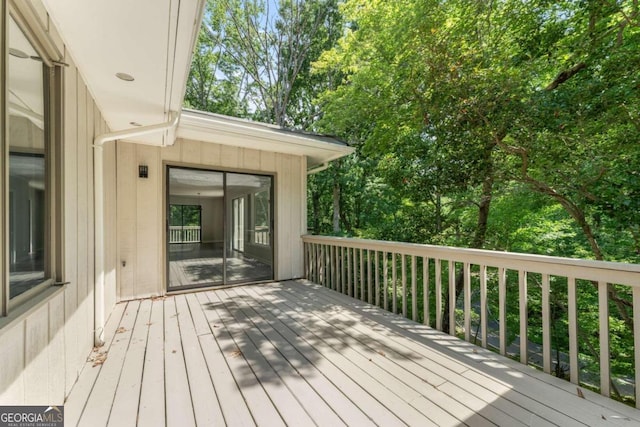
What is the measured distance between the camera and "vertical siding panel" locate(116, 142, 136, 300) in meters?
3.92

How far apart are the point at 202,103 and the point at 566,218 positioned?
1390 cm

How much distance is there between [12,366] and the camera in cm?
119

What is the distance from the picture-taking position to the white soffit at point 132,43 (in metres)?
1.46

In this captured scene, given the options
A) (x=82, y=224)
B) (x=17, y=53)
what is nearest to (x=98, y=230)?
(x=82, y=224)

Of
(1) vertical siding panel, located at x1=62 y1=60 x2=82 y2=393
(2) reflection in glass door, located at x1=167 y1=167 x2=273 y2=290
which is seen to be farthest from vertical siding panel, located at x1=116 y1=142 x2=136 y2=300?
(1) vertical siding panel, located at x1=62 y1=60 x2=82 y2=393

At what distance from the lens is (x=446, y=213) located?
21.2 ft

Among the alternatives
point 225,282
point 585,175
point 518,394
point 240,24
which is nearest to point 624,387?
point 585,175

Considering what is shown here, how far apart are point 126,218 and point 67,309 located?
94.5 inches

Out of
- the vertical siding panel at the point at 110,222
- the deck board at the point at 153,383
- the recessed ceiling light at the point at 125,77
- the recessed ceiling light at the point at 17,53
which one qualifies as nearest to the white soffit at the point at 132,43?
the recessed ceiling light at the point at 125,77

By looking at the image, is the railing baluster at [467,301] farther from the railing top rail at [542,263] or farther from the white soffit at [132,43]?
the white soffit at [132,43]

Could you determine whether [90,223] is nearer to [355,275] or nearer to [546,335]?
[355,275]

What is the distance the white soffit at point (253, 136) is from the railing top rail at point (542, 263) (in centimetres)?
224

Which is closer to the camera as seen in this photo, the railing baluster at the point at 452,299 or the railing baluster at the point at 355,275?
the railing baluster at the point at 452,299

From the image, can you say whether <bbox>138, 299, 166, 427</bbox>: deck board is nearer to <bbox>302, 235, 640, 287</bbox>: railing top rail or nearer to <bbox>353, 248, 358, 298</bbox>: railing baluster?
<bbox>353, 248, 358, 298</bbox>: railing baluster
